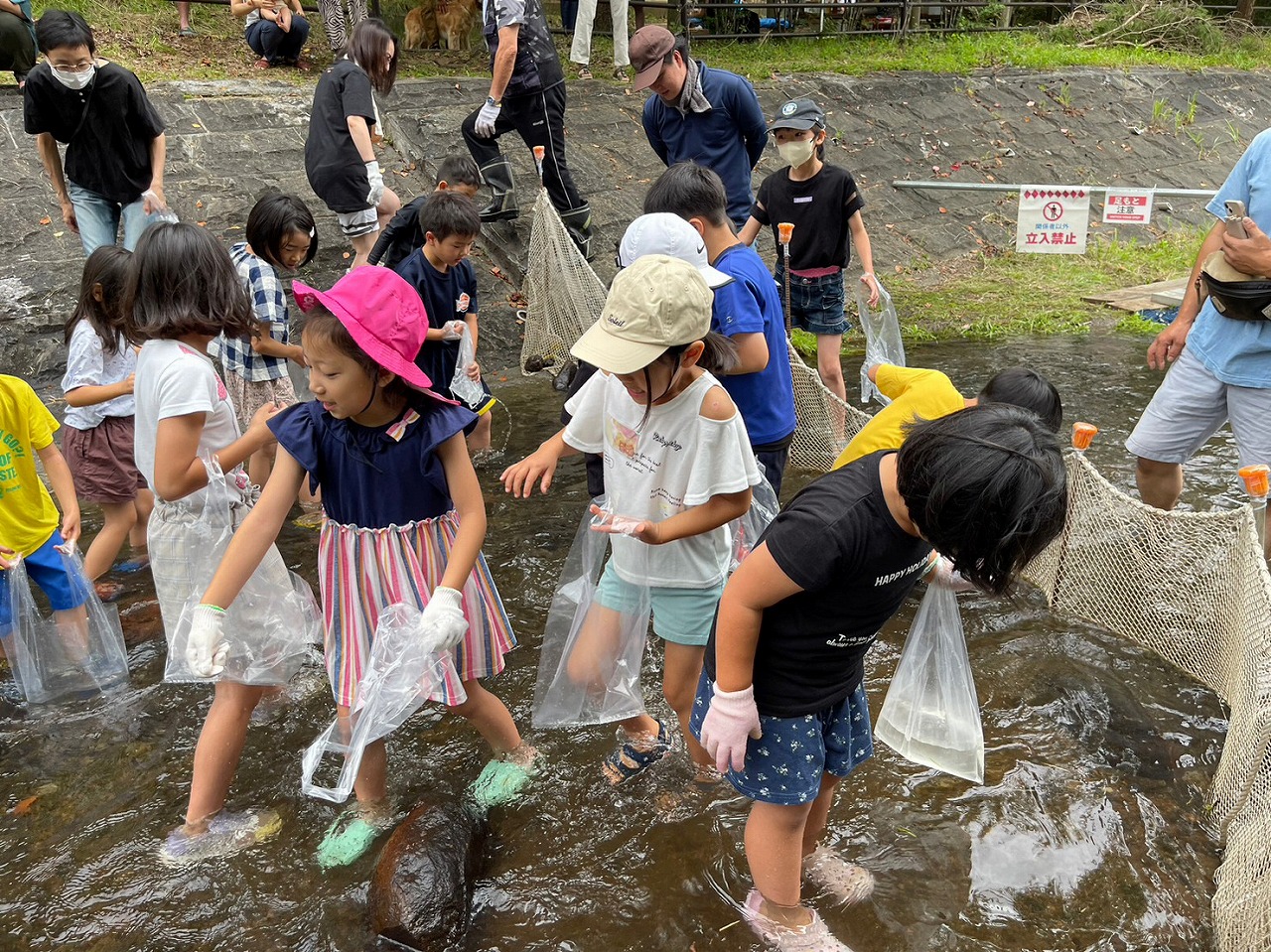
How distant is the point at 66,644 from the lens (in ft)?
11.1

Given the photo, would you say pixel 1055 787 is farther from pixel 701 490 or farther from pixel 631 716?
pixel 701 490

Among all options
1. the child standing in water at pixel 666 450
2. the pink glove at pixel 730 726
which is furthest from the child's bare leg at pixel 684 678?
the pink glove at pixel 730 726

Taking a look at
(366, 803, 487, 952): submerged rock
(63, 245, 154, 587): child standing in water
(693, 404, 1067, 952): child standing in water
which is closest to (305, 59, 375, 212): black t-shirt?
(63, 245, 154, 587): child standing in water

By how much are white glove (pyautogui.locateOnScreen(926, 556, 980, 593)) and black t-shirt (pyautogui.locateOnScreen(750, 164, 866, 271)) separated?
3187mm

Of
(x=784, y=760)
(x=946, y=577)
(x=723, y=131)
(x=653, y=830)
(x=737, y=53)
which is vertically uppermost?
(x=737, y=53)

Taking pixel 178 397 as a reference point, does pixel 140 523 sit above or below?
below

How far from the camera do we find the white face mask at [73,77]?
4.92 metres

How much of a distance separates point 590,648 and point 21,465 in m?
2.05

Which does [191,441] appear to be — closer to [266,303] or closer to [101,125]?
[266,303]

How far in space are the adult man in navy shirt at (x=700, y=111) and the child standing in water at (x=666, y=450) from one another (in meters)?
2.59

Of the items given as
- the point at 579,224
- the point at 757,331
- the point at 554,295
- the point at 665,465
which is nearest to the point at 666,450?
the point at 665,465

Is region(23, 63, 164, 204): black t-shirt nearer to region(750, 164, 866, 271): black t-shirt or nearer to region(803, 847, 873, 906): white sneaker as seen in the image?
region(750, 164, 866, 271): black t-shirt

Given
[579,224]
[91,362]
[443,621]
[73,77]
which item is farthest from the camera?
[579,224]

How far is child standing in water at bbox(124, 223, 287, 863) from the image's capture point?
8.67ft
